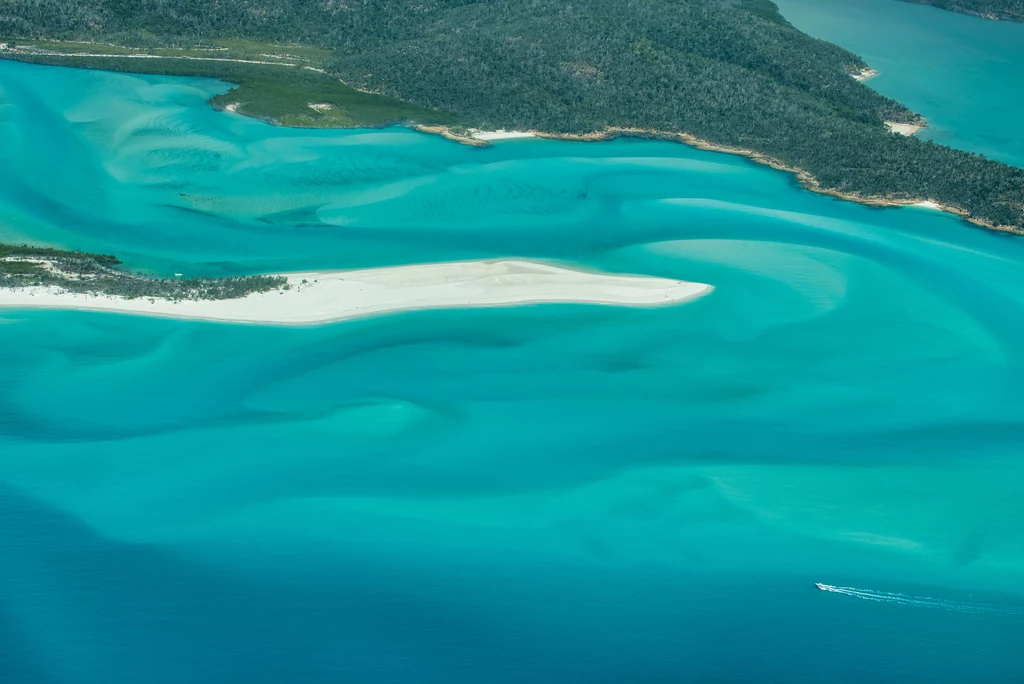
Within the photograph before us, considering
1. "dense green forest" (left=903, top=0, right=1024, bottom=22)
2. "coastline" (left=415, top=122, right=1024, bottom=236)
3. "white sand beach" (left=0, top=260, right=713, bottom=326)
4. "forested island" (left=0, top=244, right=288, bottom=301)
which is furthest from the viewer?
"dense green forest" (left=903, top=0, right=1024, bottom=22)

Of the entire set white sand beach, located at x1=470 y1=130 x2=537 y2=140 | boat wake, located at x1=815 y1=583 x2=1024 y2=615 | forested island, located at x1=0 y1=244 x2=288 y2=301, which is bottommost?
boat wake, located at x1=815 y1=583 x2=1024 y2=615

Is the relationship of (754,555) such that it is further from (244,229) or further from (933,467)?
(244,229)

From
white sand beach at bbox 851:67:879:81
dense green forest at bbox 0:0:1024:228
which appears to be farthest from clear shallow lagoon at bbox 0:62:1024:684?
white sand beach at bbox 851:67:879:81

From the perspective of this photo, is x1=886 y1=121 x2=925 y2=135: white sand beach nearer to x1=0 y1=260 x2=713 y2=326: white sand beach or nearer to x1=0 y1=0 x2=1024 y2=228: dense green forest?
x1=0 y1=0 x2=1024 y2=228: dense green forest

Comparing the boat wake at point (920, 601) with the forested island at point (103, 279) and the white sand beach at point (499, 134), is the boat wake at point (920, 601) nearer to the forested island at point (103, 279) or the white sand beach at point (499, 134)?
the forested island at point (103, 279)

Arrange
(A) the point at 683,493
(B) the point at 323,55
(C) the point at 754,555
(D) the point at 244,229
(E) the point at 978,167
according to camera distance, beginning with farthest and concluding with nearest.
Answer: (B) the point at 323,55 → (E) the point at 978,167 → (D) the point at 244,229 → (A) the point at 683,493 → (C) the point at 754,555

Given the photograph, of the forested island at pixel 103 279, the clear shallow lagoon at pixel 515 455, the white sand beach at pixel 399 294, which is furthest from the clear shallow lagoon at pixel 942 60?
the forested island at pixel 103 279

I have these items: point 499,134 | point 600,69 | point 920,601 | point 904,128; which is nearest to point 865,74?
point 904,128

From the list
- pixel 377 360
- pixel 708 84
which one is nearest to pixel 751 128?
pixel 708 84
